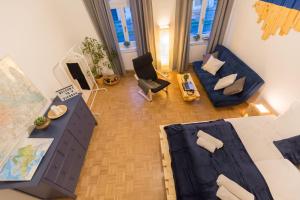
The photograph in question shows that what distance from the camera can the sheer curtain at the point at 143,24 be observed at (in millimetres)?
3250

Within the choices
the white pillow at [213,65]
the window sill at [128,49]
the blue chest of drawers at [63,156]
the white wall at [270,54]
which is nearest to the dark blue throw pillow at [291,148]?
the white wall at [270,54]

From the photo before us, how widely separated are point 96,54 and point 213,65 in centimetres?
291

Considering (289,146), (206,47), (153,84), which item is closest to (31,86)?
(153,84)

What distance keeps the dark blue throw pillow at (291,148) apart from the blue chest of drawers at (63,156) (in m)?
2.78

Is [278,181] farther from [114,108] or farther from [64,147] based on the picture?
[114,108]

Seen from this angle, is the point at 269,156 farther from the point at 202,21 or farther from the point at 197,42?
the point at 202,21

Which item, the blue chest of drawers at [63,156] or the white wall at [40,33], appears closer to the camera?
the blue chest of drawers at [63,156]

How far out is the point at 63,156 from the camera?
1954mm

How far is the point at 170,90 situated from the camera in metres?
3.77

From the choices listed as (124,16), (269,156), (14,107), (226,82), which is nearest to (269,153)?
(269,156)

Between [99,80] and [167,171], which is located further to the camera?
[99,80]

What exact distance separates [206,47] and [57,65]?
3751 millimetres

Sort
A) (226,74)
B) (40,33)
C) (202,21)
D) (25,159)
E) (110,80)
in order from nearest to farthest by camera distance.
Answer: (25,159)
(40,33)
(226,74)
(202,21)
(110,80)

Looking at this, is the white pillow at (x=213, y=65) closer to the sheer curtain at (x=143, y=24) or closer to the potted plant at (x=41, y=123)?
the sheer curtain at (x=143, y=24)
